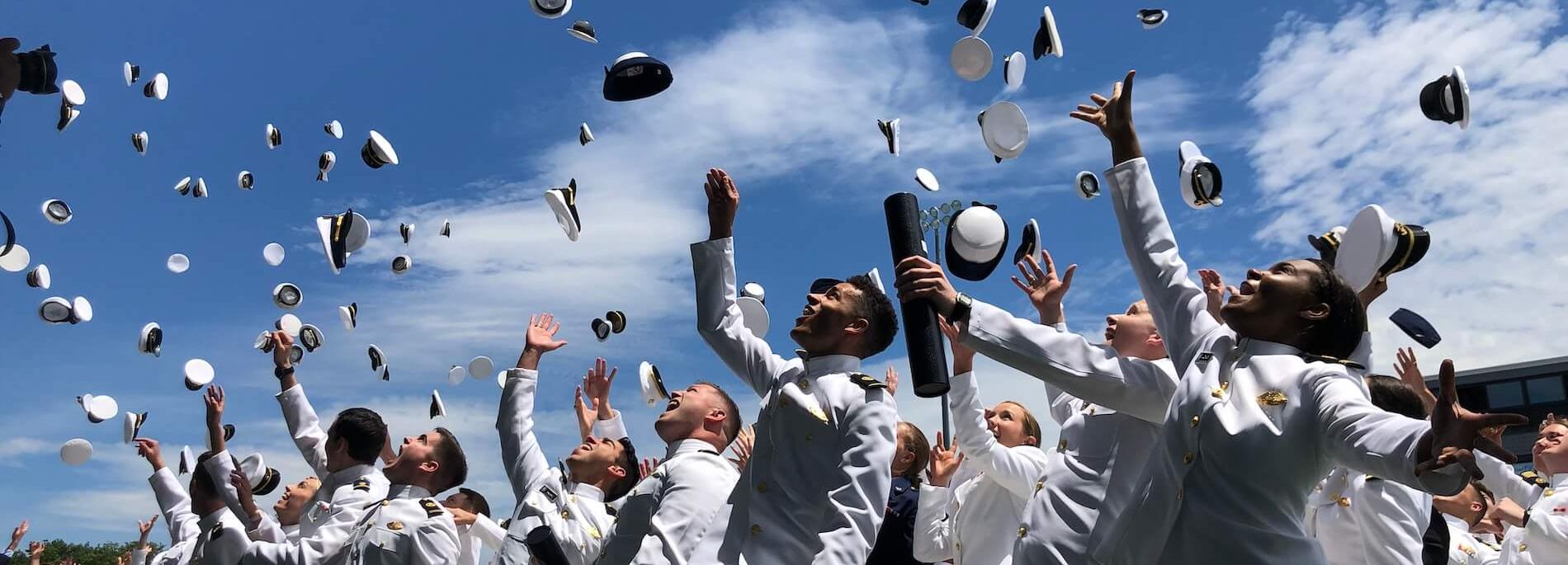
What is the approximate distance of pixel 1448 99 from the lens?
7324mm

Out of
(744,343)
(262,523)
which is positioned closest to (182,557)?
(262,523)

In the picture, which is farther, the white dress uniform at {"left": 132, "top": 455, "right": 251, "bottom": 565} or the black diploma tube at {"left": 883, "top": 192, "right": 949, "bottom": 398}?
the white dress uniform at {"left": 132, "top": 455, "right": 251, "bottom": 565}

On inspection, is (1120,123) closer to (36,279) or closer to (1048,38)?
(1048,38)

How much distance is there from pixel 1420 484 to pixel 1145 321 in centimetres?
263

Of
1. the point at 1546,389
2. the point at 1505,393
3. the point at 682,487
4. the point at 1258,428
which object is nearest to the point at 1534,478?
the point at 682,487

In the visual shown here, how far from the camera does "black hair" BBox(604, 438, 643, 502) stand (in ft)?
25.2

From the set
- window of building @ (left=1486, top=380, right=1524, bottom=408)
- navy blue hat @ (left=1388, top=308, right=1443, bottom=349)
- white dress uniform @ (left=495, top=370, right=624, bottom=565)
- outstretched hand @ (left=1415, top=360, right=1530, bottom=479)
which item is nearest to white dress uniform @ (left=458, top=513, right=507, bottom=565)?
white dress uniform @ (left=495, top=370, right=624, bottom=565)

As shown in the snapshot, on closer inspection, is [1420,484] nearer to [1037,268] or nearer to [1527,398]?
[1037,268]

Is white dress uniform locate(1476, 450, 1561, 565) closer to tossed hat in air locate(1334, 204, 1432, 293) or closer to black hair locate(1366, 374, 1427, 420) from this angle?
black hair locate(1366, 374, 1427, 420)

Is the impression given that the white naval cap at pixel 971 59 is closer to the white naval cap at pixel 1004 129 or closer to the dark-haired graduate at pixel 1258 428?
the white naval cap at pixel 1004 129

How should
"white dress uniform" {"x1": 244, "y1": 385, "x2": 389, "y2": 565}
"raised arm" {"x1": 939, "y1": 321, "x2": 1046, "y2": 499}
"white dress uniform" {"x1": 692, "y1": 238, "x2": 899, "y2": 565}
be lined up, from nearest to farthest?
1. "white dress uniform" {"x1": 692, "y1": 238, "x2": 899, "y2": 565}
2. "raised arm" {"x1": 939, "y1": 321, "x2": 1046, "y2": 499}
3. "white dress uniform" {"x1": 244, "y1": 385, "x2": 389, "y2": 565}

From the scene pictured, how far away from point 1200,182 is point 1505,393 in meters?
48.1

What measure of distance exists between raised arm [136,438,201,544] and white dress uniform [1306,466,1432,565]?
26.8 feet

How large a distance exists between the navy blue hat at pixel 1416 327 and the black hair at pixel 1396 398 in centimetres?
205
